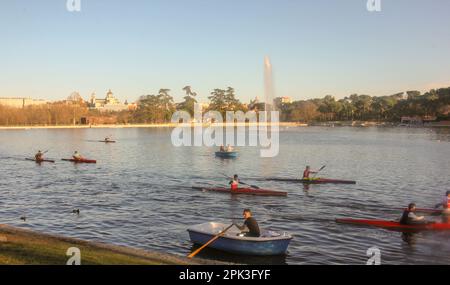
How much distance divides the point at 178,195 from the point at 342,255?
1826 centimetres

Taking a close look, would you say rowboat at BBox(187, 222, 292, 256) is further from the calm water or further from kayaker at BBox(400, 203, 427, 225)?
kayaker at BBox(400, 203, 427, 225)

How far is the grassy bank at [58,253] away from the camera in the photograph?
49.4ft

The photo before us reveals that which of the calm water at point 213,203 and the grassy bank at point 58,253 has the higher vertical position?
the grassy bank at point 58,253

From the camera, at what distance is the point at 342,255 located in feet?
71.9

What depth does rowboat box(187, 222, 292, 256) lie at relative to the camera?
20.4 meters

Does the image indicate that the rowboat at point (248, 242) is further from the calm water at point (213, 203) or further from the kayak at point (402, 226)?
the kayak at point (402, 226)

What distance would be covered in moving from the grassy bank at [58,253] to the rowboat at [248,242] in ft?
9.19

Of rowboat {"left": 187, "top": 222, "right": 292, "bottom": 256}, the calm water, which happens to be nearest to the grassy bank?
rowboat {"left": 187, "top": 222, "right": 292, "bottom": 256}

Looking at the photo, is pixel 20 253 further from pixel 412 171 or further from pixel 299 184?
pixel 412 171

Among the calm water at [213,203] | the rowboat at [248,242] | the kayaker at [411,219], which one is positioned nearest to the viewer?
the rowboat at [248,242]

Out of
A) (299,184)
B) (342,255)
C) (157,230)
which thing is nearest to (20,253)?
(157,230)

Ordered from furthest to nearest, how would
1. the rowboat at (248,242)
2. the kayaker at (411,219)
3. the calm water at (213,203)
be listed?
1. the kayaker at (411,219)
2. the calm water at (213,203)
3. the rowboat at (248,242)

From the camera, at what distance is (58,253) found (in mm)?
15961

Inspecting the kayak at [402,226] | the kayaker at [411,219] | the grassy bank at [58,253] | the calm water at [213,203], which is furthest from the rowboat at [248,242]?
the kayaker at [411,219]
